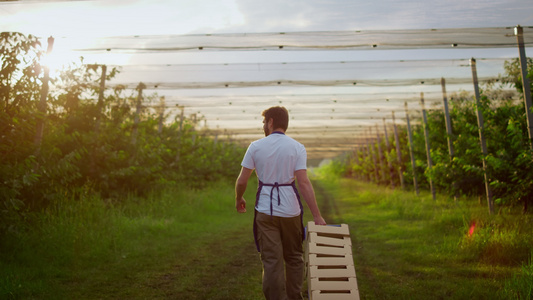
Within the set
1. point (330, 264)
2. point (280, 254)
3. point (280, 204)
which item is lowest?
point (330, 264)

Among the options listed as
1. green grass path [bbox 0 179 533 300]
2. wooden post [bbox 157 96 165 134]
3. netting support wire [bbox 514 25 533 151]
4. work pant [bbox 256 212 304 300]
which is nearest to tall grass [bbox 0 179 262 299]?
green grass path [bbox 0 179 533 300]

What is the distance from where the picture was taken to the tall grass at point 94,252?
4.97 m

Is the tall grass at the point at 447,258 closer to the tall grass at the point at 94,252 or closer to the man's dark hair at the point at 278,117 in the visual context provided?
the man's dark hair at the point at 278,117

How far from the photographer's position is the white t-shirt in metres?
3.74

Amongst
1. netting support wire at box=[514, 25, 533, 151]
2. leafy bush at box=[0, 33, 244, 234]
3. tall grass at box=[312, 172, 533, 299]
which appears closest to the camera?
tall grass at box=[312, 172, 533, 299]

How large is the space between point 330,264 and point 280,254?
41 centimetres

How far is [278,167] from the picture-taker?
375 centimetres

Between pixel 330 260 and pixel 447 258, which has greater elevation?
pixel 330 260

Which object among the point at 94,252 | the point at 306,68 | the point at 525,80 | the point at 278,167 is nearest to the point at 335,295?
the point at 278,167

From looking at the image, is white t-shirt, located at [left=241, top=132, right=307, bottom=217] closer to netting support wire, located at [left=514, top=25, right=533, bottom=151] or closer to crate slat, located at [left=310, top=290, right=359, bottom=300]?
crate slat, located at [left=310, top=290, right=359, bottom=300]

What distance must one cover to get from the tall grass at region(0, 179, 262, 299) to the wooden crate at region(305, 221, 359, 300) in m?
1.98

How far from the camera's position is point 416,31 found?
Answer: 829 cm

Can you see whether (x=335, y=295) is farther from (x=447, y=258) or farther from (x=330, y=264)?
(x=447, y=258)

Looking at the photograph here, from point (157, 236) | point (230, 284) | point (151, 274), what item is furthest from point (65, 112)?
point (230, 284)
